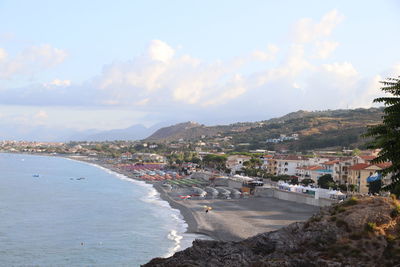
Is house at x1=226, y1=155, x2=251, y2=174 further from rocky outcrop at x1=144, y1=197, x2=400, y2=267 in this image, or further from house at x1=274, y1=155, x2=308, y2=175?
rocky outcrop at x1=144, y1=197, x2=400, y2=267

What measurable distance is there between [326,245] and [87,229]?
92.7 ft

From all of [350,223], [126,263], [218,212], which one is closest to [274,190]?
[218,212]

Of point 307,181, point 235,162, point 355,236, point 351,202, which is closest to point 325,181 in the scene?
point 307,181

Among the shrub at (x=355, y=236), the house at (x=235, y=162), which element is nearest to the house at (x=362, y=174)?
the house at (x=235, y=162)

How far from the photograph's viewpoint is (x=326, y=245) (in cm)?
1559

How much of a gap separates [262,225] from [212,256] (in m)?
26.0

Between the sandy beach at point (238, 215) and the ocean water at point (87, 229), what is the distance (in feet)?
4.89

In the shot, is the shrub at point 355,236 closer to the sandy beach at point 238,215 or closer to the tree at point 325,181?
the sandy beach at point 238,215

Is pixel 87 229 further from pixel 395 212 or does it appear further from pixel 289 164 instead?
pixel 289 164

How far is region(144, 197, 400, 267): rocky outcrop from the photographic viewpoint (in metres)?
14.4

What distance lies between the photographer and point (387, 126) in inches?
511

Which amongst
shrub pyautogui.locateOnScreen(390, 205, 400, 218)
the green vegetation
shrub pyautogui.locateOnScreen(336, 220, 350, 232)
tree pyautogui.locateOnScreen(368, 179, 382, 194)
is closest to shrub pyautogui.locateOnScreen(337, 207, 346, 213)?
the green vegetation

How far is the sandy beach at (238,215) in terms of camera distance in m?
38.2

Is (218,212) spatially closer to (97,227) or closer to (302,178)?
(97,227)
